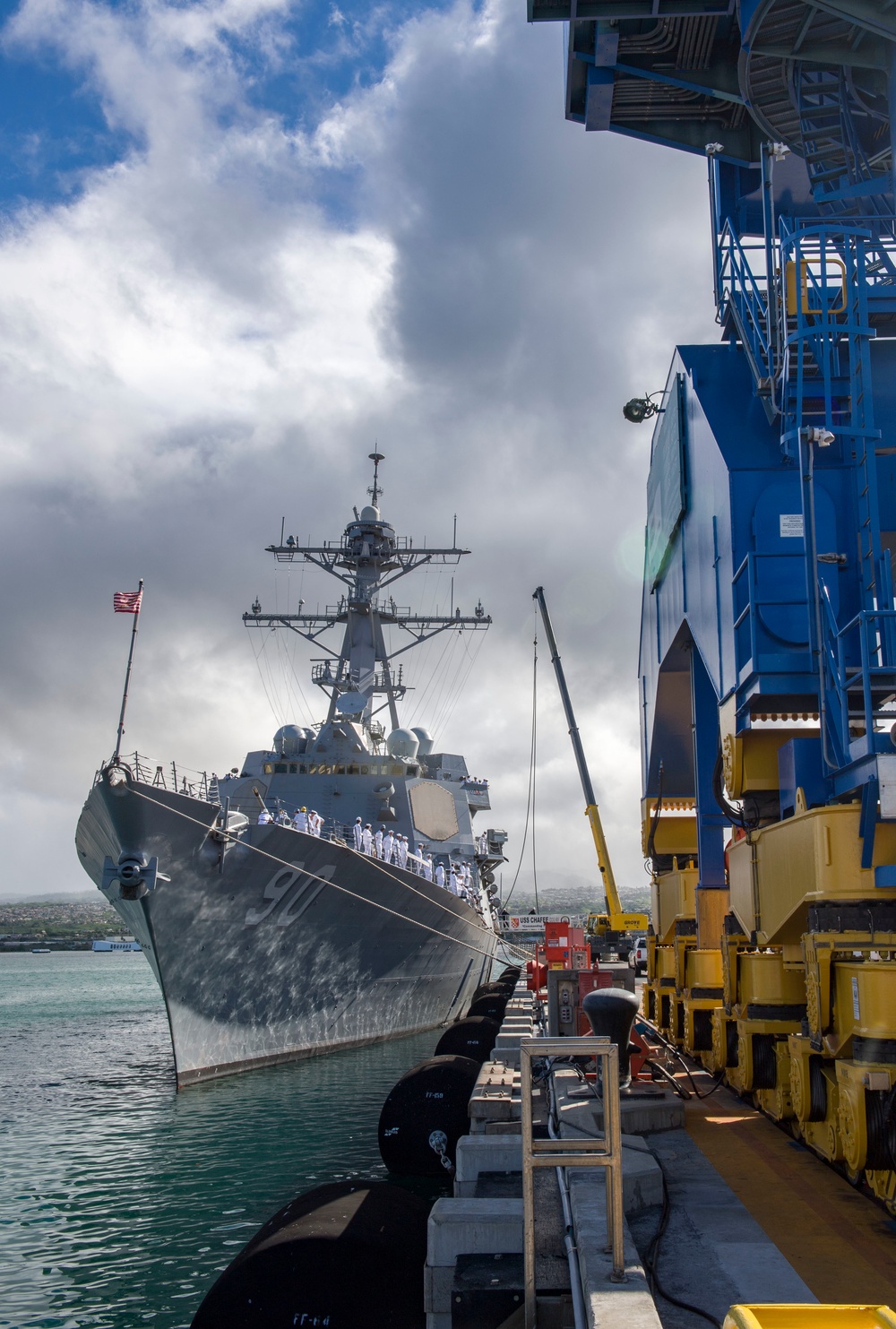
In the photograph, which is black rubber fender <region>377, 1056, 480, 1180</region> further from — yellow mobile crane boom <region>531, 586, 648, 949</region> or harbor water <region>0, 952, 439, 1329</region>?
yellow mobile crane boom <region>531, 586, 648, 949</region>

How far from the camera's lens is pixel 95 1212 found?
305 inches

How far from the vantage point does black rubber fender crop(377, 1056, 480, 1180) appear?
7965 millimetres

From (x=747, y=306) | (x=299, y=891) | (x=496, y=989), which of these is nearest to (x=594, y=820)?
(x=496, y=989)

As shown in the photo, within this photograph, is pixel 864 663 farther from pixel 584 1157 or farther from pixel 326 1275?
pixel 326 1275

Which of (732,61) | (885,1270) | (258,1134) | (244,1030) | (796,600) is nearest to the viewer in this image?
(885,1270)

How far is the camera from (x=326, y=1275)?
4141mm

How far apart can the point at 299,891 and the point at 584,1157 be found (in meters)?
10.9

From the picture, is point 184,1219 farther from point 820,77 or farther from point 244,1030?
point 820,77

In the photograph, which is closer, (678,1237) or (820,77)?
(678,1237)

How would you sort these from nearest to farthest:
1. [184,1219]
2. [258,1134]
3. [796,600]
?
[796,600] < [184,1219] < [258,1134]

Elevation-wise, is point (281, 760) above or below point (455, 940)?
above

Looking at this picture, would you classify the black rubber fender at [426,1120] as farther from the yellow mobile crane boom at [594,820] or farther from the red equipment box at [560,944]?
the yellow mobile crane boom at [594,820]

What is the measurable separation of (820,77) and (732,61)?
4.46 ft

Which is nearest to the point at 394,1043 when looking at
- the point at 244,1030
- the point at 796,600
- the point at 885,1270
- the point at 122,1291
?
the point at 244,1030
